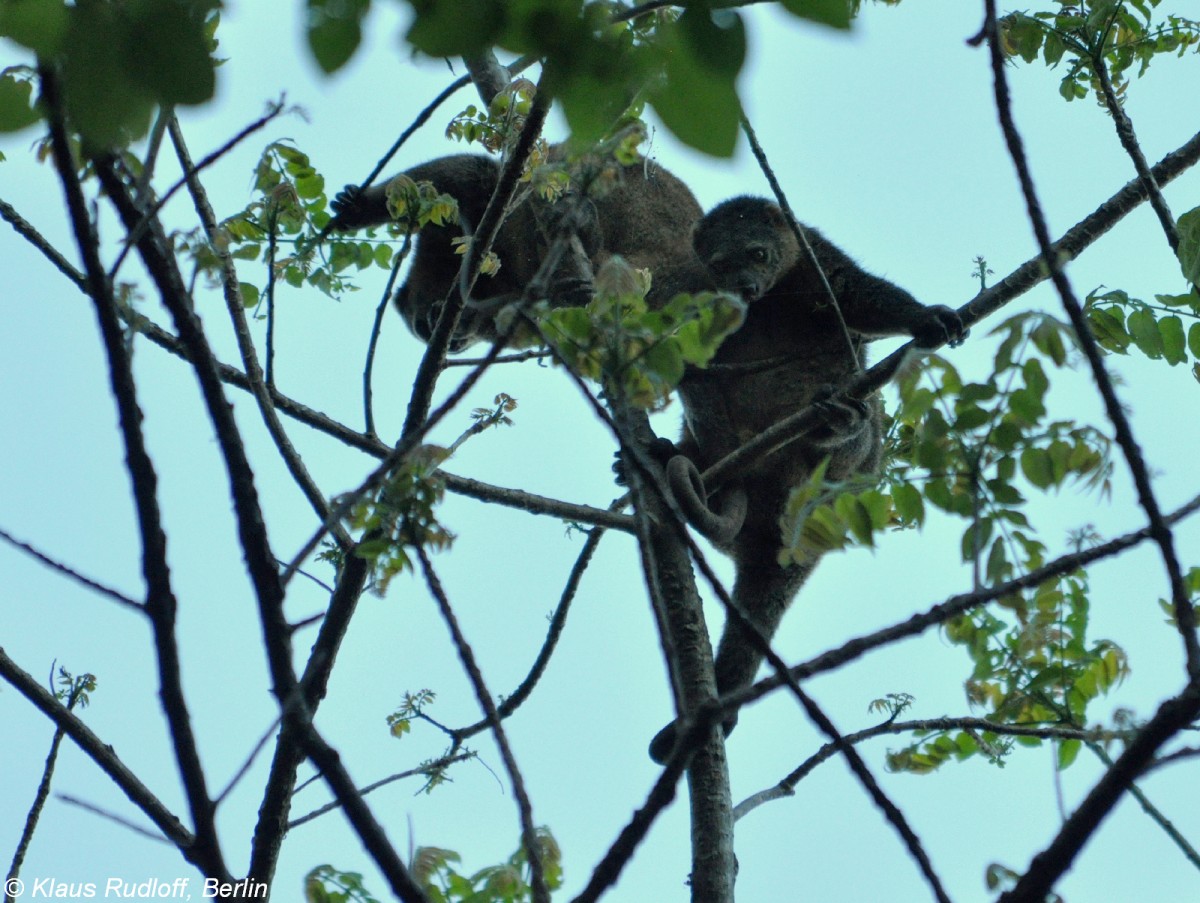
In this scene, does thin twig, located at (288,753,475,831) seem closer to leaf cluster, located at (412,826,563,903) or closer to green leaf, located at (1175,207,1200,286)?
leaf cluster, located at (412,826,563,903)

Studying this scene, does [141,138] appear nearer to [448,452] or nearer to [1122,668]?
[448,452]

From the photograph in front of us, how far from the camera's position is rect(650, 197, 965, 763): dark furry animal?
6.19 metres

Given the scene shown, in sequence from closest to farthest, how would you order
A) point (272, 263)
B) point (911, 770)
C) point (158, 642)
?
1. point (158, 642)
2. point (272, 263)
3. point (911, 770)

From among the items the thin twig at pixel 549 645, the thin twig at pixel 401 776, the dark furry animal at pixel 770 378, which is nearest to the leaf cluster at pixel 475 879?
the thin twig at pixel 401 776

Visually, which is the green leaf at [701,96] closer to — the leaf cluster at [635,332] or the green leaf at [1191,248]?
the leaf cluster at [635,332]

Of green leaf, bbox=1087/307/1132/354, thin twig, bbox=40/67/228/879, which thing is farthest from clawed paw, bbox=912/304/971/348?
thin twig, bbox=40/67/228/879

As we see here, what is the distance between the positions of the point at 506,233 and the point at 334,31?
5954 mm

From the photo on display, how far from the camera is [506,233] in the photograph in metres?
7.36

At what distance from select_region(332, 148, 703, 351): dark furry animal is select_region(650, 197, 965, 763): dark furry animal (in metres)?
0.84

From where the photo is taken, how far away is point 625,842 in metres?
2.03

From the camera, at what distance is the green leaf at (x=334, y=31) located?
1468 mm

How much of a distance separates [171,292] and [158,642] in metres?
0.59

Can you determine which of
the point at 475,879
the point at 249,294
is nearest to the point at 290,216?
the point at 249,294

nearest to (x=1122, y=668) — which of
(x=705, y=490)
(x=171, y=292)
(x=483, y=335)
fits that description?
(x=171, y=292)
